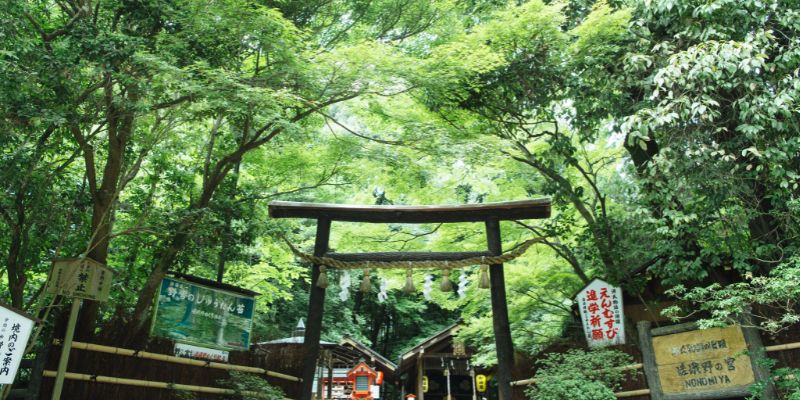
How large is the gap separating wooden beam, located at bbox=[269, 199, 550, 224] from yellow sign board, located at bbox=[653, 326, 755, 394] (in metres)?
2.60

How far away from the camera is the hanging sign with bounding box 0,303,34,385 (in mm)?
5902

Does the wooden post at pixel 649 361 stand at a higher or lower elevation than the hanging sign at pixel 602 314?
lower

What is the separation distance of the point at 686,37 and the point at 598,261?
4.24 meters

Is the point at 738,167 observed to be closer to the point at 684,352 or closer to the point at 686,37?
the point at 686,37

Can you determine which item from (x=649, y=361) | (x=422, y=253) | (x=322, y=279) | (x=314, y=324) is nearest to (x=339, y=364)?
(x=314, y=324)

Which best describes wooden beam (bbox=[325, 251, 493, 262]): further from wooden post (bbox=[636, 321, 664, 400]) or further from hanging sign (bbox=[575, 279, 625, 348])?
wooden post (bbox=[636, 321, 664, 400])

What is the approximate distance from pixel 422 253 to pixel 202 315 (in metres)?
3.65

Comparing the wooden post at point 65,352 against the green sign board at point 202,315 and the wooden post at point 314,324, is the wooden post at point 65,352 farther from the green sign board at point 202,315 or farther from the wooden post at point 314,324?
the wooden post at point 314,324

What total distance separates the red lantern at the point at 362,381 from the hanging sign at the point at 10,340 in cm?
1306

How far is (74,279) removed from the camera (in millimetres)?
7332

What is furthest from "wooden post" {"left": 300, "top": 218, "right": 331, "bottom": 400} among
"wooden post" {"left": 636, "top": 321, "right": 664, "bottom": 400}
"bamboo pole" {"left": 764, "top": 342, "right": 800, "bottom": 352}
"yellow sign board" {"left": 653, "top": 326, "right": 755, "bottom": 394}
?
"bamboo pole" {"left": 764, "top": 342, "right": 800, "bottom": 352}

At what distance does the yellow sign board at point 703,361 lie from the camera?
7594 millimetres

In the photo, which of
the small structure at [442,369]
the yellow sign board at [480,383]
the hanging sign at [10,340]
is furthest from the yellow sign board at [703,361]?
the yellow sign board at [480,383]

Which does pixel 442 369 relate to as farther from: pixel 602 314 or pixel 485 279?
pixel 485 279
